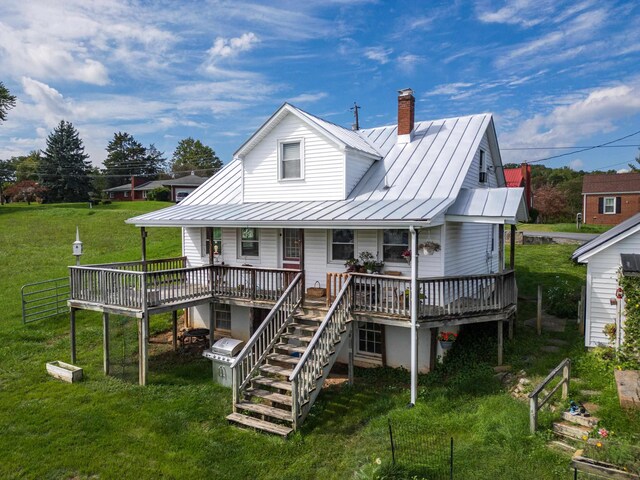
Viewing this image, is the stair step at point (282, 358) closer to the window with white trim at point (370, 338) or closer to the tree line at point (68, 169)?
the window with white trim at point (370, 338)

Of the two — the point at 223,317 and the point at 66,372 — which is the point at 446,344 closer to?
the point at 223,317

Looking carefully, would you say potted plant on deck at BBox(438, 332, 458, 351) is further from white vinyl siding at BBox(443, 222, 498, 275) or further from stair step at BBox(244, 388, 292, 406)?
stair step at BBox(244, 388, 292, 406)

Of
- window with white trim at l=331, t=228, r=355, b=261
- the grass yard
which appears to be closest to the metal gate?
the grass yard

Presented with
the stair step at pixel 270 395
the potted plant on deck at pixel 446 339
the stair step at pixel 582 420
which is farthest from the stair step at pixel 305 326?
the stair step at pixel 582 420

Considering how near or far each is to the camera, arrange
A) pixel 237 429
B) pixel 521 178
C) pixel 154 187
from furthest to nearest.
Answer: pixel 154 187 → pixel 521 178 → pixel 237 429

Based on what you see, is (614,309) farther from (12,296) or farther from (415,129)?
(12,296)

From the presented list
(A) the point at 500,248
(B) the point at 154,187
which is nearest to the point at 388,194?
(A) the point at 500,248

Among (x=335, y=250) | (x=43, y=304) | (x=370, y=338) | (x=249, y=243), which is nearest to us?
(x=370, y=338)
